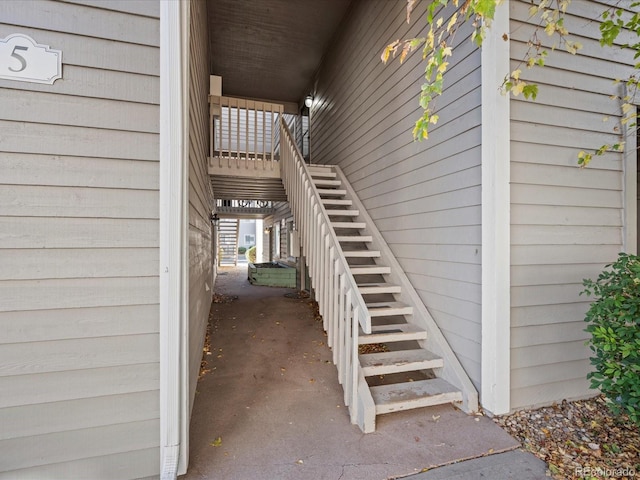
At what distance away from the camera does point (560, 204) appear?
2.54 m

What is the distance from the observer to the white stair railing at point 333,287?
7.65ft

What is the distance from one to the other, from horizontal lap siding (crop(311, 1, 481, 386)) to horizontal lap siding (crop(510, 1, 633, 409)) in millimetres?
301

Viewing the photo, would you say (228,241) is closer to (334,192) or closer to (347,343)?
(334,192)

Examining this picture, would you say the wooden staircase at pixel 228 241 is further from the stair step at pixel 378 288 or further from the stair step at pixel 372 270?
the stair step at pixel 378 288

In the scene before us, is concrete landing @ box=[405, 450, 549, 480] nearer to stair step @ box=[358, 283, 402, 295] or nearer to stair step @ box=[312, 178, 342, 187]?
→ stair step @ box=[358, 283, 402, 295]

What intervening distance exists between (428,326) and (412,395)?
71cm

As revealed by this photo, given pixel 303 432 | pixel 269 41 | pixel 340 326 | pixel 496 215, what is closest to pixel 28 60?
pixel 340 326

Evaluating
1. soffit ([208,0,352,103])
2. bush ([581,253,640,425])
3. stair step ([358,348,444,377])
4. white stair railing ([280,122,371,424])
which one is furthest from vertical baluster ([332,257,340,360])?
soffit ([208,0,352,103])

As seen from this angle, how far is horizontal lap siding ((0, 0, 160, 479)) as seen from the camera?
5.15 feet

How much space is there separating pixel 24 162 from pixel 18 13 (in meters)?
0.73

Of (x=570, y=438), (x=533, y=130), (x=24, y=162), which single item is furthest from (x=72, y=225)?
(x=570, y=438)

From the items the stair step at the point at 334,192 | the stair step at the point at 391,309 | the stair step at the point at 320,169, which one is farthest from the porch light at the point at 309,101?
the stair step at the point at 391,309

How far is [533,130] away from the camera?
2451 mm

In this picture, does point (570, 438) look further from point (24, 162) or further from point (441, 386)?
point (24, 162)
